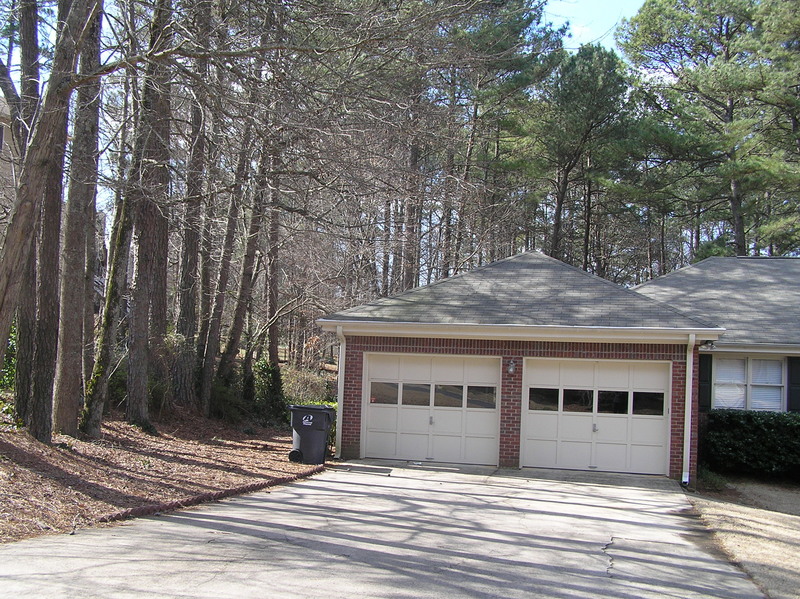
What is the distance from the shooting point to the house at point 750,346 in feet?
51.2

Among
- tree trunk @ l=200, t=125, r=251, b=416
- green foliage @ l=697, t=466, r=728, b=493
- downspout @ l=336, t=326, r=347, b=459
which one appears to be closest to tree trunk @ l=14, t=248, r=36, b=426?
downspout @ l=336, t=326, r=347, b=459

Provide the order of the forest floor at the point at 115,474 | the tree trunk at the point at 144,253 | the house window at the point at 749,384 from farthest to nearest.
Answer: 1. the house window at the point at 749,384
2. the tree trunk at the point at 144,253
3. the forest floor at the point at 115,474

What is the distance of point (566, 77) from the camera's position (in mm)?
28328

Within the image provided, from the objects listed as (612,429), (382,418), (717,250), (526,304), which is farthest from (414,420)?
(717,250)

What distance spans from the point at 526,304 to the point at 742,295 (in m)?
6.90

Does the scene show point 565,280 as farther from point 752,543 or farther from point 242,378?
point 242,378

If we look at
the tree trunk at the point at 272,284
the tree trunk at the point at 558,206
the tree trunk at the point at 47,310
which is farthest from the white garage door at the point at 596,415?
the tree trunk at the point at 558,206

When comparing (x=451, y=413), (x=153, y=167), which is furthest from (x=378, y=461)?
(x=153, y=167)

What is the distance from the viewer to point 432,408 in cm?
1475

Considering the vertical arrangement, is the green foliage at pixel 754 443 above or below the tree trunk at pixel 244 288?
below

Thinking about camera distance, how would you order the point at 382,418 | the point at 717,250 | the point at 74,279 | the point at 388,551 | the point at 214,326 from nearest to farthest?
1. the point at 388,551
2. the point at 74,279
3. the point at 382,418
4. the point at 214,326
5. the point at 717,250

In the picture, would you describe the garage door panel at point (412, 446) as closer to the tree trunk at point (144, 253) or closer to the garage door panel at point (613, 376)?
the garage door panel at point (613, 376)

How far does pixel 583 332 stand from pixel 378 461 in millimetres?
4683

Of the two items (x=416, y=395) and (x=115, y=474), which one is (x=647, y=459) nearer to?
(x=416, y=395)
